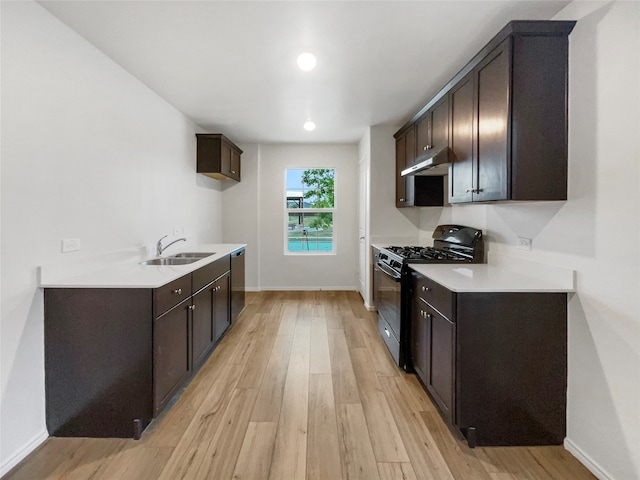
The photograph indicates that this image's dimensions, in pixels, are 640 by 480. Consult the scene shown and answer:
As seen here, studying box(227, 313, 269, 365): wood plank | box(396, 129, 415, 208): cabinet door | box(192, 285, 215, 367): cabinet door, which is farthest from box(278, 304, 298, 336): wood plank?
box(396, 129, 415, 208): cabinet door

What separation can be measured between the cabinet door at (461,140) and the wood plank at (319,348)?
5.86 feet

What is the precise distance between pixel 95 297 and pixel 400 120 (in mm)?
3756

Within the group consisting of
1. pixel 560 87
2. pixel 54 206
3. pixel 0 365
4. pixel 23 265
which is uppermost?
pixel 560 87

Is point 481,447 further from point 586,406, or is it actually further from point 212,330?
point 212,330

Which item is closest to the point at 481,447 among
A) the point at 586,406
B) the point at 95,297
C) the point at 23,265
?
the point at 586,406

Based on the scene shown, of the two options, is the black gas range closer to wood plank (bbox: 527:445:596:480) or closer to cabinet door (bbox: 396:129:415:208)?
cabinet door (bbox: 396:129:415:208)

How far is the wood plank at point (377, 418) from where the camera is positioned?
6.02ft

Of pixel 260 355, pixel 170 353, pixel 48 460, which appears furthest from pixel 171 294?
pixel 260 355

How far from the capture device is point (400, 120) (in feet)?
13.8

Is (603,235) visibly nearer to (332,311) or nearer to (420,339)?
(420,339)

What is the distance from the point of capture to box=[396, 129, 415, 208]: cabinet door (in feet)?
12.5

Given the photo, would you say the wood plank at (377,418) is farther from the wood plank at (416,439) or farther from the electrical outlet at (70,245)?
the electrical outlet at (70,245)

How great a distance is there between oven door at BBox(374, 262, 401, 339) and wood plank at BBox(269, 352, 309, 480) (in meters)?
0.89

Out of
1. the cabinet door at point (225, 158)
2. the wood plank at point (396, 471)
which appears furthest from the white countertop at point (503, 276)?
the cabinet door at point (225, 158)
